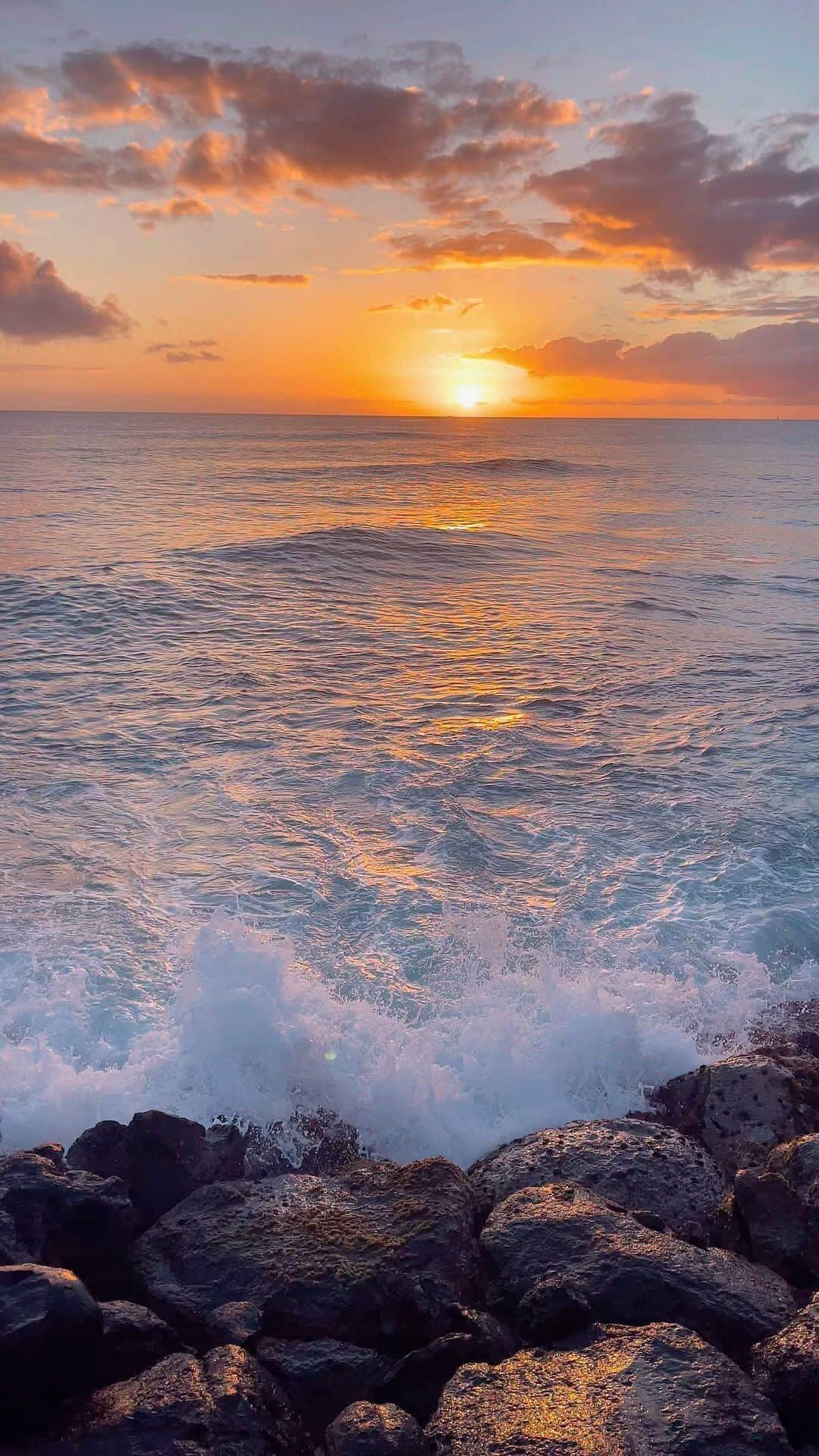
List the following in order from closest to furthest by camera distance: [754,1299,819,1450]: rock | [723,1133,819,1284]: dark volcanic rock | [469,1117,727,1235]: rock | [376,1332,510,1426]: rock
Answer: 1. [754,1299,819,1450]: rock
2. [376,1332,510,1426]: rock
3. [723,1133,819,1284]: dark volcanic rock
4. [469,1117,727,1235]: rock

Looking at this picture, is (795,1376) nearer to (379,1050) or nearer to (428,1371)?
(428,1371)

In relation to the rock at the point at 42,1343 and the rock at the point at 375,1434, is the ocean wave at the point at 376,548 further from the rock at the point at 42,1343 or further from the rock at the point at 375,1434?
the rock at the point at 375,1434

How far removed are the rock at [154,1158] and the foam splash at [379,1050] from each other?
81 cm

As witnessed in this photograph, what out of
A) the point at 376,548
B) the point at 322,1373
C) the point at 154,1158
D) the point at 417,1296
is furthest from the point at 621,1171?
the point at 376,548

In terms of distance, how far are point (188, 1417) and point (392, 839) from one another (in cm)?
742

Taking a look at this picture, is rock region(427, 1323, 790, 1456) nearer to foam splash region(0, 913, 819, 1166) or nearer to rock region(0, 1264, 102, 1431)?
rock region(0, 1264, 102, 1431)

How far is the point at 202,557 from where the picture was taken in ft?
95.5

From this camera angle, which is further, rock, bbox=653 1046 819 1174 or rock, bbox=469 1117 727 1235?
rock, bbox=653 1046 819 1174

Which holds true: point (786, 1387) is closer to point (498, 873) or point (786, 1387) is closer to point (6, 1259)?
point (6, 1259)

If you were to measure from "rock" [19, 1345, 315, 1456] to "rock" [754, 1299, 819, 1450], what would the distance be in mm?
2001

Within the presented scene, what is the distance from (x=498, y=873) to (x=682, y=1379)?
→ 6433 millimetres

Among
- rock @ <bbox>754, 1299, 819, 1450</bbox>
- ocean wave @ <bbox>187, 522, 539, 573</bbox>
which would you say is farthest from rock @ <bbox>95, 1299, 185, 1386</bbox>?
ocean wave @ <bbox>187, 522, 539, 573</bbox>

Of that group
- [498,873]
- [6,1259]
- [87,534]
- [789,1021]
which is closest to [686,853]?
[498,873]

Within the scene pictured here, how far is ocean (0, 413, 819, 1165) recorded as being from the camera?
723 cm
